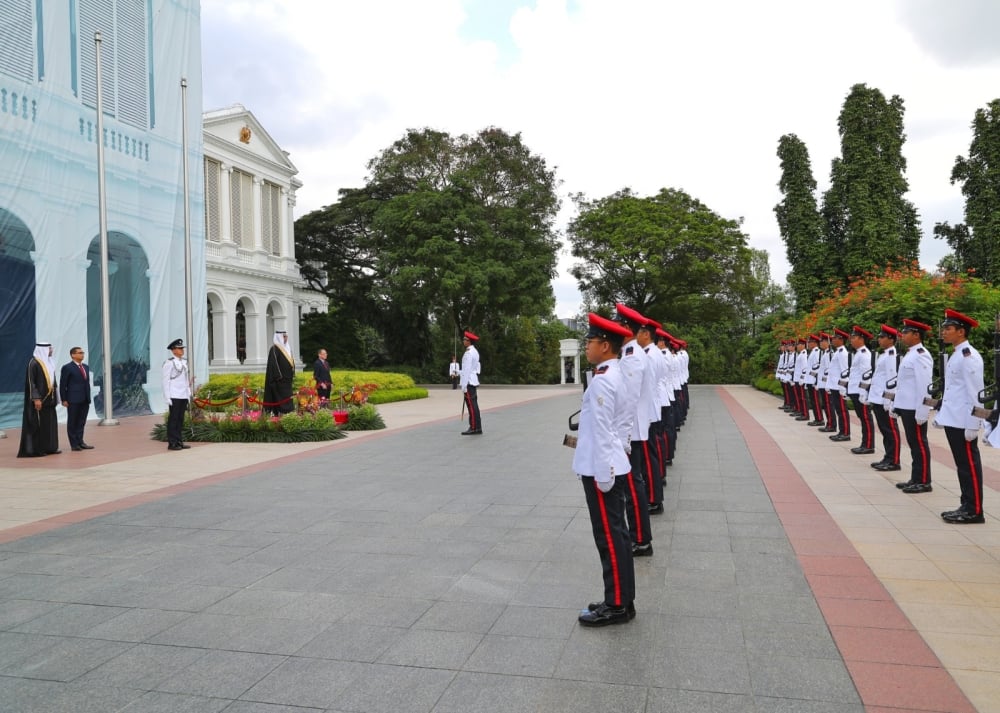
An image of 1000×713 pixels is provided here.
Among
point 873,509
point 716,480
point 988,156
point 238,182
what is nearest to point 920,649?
point 873,509

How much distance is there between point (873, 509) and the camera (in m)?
6.64

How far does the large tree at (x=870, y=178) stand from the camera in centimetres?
3019

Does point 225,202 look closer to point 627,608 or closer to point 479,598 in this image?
point 479,598

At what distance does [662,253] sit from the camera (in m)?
33.8

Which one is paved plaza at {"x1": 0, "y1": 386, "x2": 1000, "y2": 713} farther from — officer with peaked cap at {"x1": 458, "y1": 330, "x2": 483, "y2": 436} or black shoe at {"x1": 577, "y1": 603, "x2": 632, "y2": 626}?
officer with peaked cap at {"x1": 458, "y1": 330, "x2": 483, "y2": 436}

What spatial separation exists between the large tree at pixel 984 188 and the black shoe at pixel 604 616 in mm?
33068

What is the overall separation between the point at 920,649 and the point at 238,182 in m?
32.4

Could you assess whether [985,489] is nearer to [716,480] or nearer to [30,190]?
[716,480]

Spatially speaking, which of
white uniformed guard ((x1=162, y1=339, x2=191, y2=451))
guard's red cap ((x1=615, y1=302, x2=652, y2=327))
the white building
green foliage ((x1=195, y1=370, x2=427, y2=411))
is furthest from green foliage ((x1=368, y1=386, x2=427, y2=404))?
guard's red cap ((x1=615, y1=302, x2=652, y2=327))

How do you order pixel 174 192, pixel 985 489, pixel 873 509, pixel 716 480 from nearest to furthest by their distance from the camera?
pixel 873 509, pixel 985 489, pixel 716 480, pixel 174 192

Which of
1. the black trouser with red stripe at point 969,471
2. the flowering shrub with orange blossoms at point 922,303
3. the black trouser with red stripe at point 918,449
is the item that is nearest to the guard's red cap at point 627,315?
the black trouser with red stripe at point 969,471

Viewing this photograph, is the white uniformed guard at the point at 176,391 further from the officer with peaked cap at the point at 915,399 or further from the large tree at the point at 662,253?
the large tree at the point at 662,253

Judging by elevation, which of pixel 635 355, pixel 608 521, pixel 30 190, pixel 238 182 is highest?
pixel 238 182

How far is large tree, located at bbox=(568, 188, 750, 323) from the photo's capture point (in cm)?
3341
